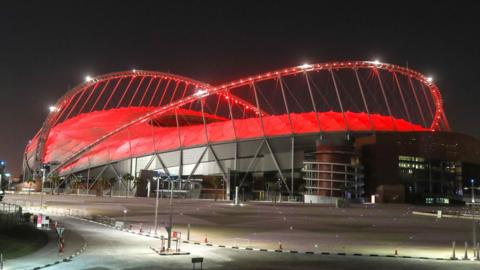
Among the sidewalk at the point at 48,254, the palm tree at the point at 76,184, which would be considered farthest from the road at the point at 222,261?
the palm tree at the point at 76,184

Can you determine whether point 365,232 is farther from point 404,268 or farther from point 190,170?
point 190,170

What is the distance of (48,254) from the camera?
73.4 feet

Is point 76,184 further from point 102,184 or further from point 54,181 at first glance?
point 102,184

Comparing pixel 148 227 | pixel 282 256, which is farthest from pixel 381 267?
pixel 148 227

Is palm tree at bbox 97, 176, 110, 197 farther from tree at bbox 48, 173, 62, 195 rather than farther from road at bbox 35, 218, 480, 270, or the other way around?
road at bbox 35, 218, 480, 270

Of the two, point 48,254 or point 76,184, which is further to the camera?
point 76,184

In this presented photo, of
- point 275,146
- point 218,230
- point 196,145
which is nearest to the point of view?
point 218,230

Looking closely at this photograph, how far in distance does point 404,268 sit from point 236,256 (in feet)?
22.6

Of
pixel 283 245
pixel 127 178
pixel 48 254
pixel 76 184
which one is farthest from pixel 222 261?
pixel 76 184

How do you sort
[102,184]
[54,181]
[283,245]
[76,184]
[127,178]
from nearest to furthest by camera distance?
[283,245] → [127,178] → [102,184] → [54,181] → [76,184]

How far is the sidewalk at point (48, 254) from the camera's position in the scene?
19.5m

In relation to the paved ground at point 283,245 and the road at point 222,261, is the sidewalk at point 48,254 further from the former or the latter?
the road at point 222,261

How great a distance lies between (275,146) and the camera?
105938 mm

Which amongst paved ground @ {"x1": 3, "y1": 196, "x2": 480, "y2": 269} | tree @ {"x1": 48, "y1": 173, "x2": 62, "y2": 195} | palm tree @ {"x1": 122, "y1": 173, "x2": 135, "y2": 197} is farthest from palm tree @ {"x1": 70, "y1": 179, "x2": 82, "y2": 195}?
paved ground @ {"x1": 3, "y1": 196, "x2": 480, "y2": 269}
